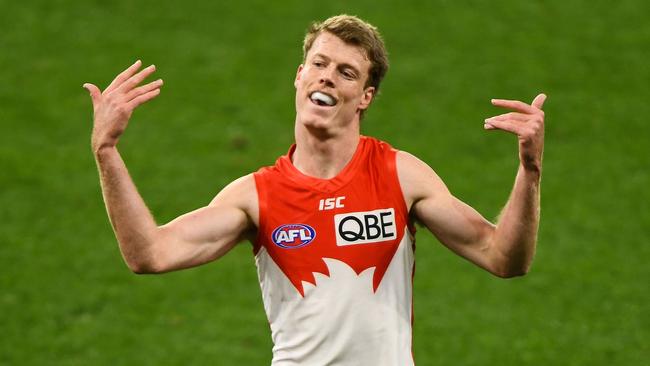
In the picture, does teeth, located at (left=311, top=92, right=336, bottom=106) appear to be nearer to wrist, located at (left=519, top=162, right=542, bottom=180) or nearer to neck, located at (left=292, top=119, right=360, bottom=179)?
neck, located at (left=292, top=119, right=360, bottom=179)

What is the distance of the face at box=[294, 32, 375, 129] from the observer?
19.1 ft

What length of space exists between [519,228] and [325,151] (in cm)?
97

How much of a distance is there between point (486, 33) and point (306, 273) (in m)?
8.97

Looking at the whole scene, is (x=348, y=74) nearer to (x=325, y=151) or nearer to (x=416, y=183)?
(x=325, y=151)

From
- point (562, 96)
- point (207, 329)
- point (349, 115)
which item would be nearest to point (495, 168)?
point (562, 96)

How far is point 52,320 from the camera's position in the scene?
1051cm

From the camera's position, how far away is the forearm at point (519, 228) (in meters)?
5.50

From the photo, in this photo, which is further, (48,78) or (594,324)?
(48,78)

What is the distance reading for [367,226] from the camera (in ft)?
19.1

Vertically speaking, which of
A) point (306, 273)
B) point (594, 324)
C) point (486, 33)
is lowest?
point (594, 324)

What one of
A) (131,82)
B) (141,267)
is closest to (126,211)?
(141,267)

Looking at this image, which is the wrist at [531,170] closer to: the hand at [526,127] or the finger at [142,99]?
the hand at [526,127]

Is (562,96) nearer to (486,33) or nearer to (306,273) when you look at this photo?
(486,33)

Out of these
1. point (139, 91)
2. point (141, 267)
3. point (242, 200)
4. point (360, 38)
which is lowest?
point (141, 267)
